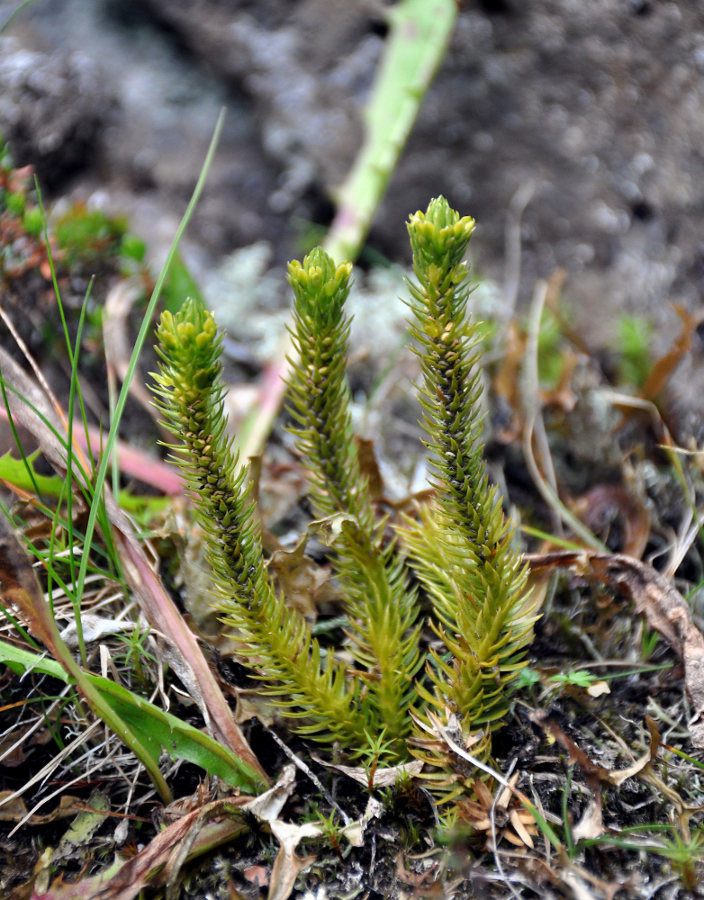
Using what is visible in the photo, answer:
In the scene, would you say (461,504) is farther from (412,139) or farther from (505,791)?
(412,139)

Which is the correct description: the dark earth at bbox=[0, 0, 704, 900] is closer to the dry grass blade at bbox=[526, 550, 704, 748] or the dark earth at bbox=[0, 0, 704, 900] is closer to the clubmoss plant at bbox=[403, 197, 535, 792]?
the dry grass blade at bbox=[526, 550, 704, 748]

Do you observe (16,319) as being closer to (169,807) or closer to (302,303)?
(302,303)

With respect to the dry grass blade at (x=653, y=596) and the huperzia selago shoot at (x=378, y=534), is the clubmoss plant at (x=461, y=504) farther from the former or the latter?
the dry grass blade at (x=653, y=596)

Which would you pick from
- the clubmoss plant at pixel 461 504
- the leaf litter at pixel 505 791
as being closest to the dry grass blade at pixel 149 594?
the leaf litter at pixel 505 791

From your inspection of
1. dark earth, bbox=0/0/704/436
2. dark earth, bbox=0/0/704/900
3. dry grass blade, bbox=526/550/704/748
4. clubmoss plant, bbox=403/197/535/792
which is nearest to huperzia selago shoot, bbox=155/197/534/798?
clubmoss plant, bbox=403/197/535/792

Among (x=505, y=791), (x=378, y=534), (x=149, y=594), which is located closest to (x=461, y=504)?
(x=378, y=534)

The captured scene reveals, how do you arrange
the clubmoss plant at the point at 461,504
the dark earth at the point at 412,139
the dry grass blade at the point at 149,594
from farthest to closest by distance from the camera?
the dark earth at the point at 412,139 → the dry grass blade at the point at 149,594 → the clubmoss plant at the point at 461,504

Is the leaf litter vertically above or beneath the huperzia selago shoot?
beneath

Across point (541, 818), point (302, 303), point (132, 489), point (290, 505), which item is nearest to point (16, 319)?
point (132, 489)
